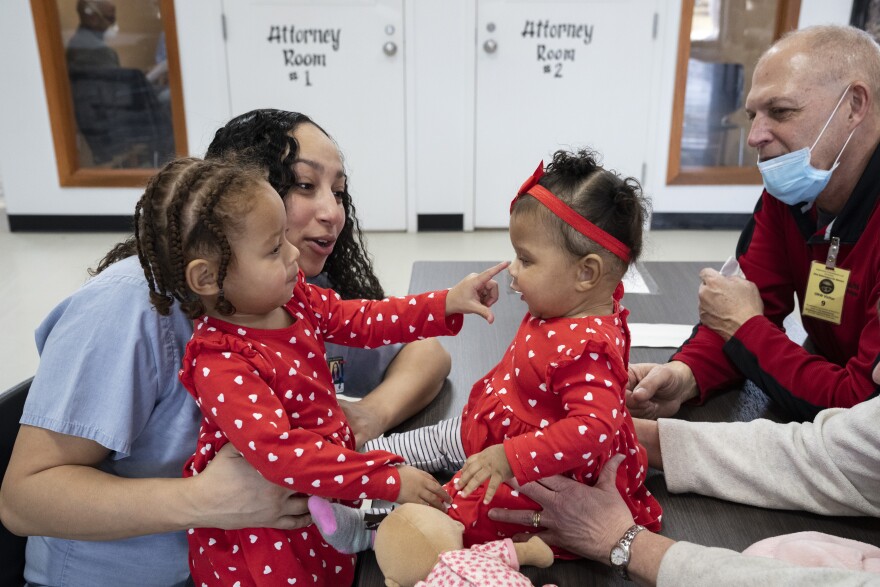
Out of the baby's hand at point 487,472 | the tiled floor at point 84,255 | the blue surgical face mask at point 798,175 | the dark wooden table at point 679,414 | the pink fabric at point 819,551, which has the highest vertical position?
the blue surgical face mask at point 798,175

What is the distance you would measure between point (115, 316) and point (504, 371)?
23.3 inches

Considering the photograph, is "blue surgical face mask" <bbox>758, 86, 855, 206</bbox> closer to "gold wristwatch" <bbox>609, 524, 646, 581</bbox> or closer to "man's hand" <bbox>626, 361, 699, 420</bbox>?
"man's hand" <bbox>626, 361, 699, 420</bbox>

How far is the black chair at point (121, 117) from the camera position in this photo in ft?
14.9

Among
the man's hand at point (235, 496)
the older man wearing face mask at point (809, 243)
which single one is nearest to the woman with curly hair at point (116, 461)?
the man's hand at point (235, 496)

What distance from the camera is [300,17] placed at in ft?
13.8

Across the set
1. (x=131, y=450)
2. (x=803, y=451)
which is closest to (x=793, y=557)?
(x=803, y=451)

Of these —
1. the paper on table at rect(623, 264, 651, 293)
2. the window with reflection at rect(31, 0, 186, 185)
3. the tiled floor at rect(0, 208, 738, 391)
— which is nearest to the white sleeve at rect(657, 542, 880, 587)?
the paper on table at rect(623, 264, 651, 293)

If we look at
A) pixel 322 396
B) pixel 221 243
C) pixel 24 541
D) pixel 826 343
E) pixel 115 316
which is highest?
pixel 221 243

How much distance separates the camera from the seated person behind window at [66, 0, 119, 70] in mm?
4355

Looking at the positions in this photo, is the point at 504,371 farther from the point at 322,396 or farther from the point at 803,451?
the point at 803,451

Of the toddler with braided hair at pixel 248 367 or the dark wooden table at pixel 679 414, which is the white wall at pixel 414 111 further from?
the toddler with braided hair at pixel 248 367

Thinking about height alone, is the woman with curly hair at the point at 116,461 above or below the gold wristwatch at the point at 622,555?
above

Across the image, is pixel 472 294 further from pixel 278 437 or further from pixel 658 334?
pixel 658 334

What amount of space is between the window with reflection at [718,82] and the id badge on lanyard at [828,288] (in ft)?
9.94
